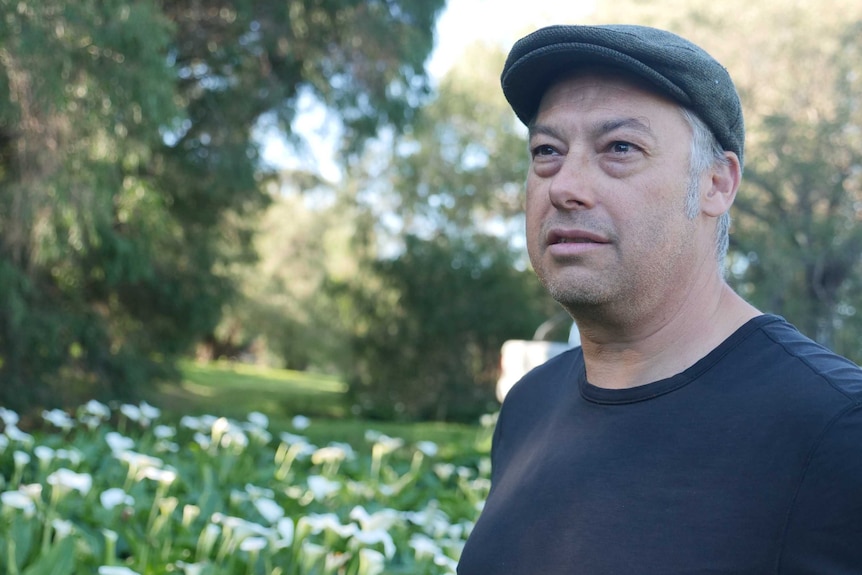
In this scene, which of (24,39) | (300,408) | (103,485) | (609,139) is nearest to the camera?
(609,139)

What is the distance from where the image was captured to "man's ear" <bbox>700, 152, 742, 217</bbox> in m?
1.57

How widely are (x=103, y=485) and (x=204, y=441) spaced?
134 cm

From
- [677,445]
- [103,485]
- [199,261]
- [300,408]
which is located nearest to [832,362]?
[677,445]

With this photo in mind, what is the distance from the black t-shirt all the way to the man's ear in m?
0.21

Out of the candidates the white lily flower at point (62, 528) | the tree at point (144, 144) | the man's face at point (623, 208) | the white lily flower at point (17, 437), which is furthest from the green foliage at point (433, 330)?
the man's face at point (623, 208)

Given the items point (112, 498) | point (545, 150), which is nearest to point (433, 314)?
point (112, 498)

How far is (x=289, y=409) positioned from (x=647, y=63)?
650 inches

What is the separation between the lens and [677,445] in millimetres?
1389

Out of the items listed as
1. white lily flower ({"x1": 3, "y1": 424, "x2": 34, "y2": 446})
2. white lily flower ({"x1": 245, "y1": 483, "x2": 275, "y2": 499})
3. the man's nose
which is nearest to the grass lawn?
white lily flower ({"x1": 245, "y1": 483, "x2": 275, "y2": 499})

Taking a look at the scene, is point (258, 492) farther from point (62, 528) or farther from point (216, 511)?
point (62, 528)

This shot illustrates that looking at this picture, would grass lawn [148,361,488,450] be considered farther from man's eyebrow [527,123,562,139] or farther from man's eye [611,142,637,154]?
man's eye [611,142,637,154]

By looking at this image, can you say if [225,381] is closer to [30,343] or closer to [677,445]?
[30,343]

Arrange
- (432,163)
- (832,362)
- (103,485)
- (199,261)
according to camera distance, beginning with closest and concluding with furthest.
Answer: (832,362) < (103,485) < (199,261) < (432,163)

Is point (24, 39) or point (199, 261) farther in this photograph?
point (199, 261)
